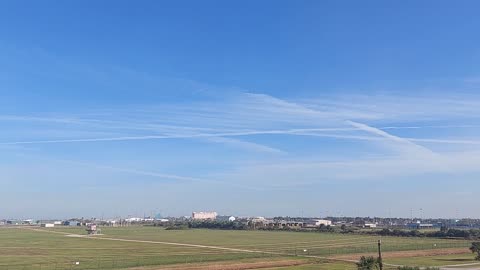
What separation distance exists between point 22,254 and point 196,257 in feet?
88.7

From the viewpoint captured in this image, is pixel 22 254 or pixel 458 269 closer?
pixel 458 269

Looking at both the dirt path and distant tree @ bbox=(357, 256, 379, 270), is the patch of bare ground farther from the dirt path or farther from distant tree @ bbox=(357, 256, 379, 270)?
distant tree @ bbox=(357, 256, 379, 270)

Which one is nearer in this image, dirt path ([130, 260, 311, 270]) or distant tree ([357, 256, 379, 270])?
distant tree ([357, 256, 379, 270])

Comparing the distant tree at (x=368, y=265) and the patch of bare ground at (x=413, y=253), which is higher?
the distant tree at (x=368, y=265)

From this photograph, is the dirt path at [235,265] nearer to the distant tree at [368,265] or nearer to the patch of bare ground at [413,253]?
the patch of bare ground at [413,253]

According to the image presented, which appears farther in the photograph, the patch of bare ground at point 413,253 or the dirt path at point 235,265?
the patch of bare ground at point 413,253

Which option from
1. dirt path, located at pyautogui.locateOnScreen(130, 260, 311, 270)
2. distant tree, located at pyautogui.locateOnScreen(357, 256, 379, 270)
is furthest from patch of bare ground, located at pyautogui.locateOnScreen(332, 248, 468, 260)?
distant tree, located at pyautogui.locateOnScreen(357, 256, 379, 270)

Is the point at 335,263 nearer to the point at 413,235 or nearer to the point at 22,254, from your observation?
the point at 22,254

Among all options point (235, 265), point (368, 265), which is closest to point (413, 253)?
point (235, 265)

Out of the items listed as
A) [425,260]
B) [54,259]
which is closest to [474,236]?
[425,260]

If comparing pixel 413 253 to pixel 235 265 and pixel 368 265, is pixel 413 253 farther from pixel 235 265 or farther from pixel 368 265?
pixel 368 265

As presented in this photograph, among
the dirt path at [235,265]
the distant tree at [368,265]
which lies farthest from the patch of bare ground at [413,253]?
the distant tree at [368,265]

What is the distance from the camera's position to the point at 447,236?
135625 mm

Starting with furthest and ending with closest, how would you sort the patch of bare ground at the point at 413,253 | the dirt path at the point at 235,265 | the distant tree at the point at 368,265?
1. the patch of bare ground at the point at 413,253
2. the dirt path at the point at 235,265
3. the distant tree at the point at 368,265
